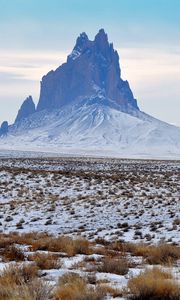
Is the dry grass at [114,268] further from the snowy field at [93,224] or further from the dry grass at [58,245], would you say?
the dry grass at [58,245]

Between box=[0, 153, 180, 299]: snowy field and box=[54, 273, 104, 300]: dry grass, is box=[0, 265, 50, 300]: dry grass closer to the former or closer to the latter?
box=[54, 273, 104, 300]: dry grass

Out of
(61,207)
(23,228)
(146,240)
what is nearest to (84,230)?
(23,228)

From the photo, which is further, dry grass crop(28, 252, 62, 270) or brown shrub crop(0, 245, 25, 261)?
brown shrub crop(0, 245, 25, 261)

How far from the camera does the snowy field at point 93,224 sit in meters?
8.87

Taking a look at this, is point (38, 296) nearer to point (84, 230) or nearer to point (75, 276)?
point (75, 276)

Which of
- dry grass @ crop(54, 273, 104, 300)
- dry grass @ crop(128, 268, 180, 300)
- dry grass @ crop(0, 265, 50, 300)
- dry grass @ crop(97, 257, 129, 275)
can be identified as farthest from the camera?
dry grass @ crop(97, 257, 129, 275)

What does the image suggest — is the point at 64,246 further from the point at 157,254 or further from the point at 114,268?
the point at 114,268

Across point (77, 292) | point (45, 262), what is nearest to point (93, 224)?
point (45, 262)

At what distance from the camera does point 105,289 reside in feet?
22.0

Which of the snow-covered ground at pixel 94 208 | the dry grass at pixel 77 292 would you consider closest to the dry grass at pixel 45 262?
the dry grass at pixel 77 292

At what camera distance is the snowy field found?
349 inches

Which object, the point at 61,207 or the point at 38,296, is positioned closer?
the point at 38,296

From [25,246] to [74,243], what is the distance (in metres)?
1.24

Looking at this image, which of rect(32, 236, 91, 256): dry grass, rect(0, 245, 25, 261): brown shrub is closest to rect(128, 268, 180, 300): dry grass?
rect(0, 245, 25, 261): brown shrub
